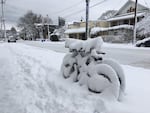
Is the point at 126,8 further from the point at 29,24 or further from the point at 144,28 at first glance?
the point at 29,24

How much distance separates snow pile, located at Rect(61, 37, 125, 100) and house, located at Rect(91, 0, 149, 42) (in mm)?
30107

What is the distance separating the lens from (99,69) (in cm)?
451

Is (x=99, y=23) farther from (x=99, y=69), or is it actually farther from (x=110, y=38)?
(x=99, y=69)

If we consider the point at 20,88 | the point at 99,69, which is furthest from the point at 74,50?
the point at 20,88

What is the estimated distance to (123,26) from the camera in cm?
3762

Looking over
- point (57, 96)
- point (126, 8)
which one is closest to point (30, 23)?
point (126, 8)

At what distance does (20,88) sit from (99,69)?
2.12 meters

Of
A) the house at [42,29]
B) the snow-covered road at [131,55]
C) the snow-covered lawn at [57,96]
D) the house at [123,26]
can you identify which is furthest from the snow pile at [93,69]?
the house at [42,29]

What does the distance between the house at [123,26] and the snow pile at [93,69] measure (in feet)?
98.8

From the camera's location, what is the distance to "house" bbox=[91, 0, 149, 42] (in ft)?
116

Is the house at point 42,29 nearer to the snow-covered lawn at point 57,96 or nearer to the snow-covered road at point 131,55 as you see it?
the snow-covered road at point 131,55

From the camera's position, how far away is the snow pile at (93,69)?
424 cm

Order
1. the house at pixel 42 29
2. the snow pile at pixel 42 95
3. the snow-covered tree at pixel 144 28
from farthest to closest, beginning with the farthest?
the house at pixel 42 29 < the snow-covered tree at pixel 144 28 < the snow pile at pixel 42 95

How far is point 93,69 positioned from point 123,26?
3445 centimetres
